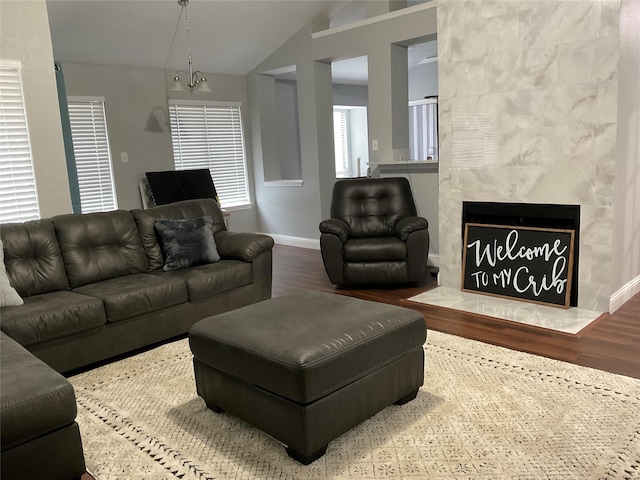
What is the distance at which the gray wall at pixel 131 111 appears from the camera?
5.88 metres

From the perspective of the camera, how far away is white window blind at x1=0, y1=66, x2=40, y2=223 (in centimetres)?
397

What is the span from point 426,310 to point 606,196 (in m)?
1.48

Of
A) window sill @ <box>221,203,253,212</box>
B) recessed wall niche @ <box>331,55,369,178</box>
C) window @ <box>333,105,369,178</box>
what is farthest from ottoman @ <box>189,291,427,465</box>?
window @ <box>333,105,369,178</box>

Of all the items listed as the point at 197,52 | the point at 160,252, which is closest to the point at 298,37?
the point at 197,52

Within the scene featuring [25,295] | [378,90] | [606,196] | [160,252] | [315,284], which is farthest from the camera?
[378,90]

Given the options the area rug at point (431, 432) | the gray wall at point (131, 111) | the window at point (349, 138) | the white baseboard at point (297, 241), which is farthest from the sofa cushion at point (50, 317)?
the window at point (349, 138)

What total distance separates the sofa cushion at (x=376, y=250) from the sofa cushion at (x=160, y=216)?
1130 mm

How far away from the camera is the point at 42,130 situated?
13.6 feet

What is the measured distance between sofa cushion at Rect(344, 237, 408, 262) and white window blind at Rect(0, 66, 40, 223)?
8.60ft

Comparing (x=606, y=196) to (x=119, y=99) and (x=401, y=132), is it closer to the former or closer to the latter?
(x=401, y=132)

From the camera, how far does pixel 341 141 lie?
33.4ft

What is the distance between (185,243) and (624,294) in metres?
3.30

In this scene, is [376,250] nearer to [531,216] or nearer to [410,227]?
[410,227]

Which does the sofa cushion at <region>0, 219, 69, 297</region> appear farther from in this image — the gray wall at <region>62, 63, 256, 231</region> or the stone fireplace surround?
the gray wall at <region>62, 63, 256, 231</region>
